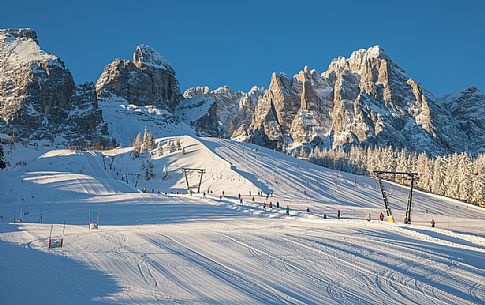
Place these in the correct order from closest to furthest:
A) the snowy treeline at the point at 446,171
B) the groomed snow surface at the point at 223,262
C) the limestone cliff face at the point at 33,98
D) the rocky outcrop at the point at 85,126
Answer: the groomed snow surface at the point at 223,262 < the snowy treeline at the point at 446,171 < the limestone cliff face at the point at 33,98 < the rocky outcrop at the point at 85,126

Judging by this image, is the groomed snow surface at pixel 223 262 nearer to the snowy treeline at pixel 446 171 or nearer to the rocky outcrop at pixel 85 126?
the snowy treeline at pixel 446 171

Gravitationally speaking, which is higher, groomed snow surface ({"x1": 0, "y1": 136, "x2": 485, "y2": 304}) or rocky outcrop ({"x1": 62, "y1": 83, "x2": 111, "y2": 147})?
rocky outcrop ({"x1": 62, "y1": 83, "x2": 111, "y2": 147})

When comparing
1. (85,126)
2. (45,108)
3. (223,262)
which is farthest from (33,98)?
(223,262)

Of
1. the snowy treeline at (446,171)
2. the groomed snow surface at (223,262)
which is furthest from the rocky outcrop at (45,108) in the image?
the groomed snow surface at (223,262)

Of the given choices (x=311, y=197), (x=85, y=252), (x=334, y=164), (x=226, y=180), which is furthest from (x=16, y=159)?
(x=85, y=252)

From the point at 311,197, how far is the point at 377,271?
2049 inches

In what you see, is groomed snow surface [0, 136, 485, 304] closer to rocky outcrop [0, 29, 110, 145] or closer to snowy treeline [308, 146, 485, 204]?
snowy treeline [308, 146, 485, 204]

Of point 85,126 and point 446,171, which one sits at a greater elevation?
point 85,126

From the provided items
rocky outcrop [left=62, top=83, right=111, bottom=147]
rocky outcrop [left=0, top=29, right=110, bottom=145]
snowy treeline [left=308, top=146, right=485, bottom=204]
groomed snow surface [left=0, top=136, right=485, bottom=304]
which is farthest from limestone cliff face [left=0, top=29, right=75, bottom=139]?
groomed snow surface [left=0, top=136, right=485, bottom=304]

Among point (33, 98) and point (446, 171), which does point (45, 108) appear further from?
point (446, 171)

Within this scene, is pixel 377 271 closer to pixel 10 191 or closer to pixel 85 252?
pixel 85 252

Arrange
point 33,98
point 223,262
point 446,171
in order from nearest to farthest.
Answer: point 223,262 < point 446,171 < point 33,98

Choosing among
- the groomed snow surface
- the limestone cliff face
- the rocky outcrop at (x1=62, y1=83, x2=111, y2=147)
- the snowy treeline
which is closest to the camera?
the groomed snow surface

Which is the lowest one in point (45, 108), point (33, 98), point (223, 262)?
point (223, 262)
